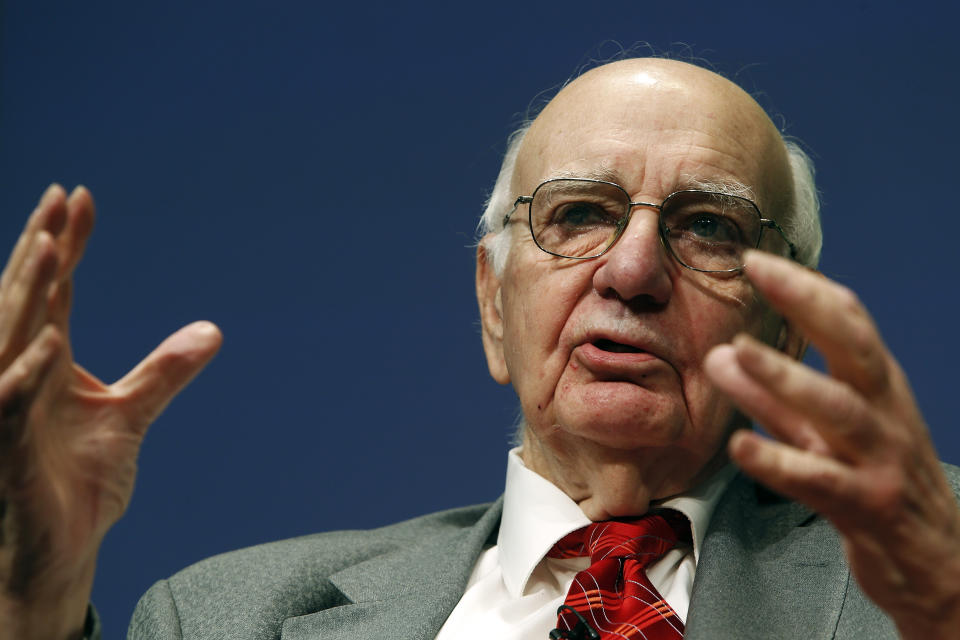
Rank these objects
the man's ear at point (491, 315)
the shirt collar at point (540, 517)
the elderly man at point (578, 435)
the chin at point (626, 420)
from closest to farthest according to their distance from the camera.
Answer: the elderly man at point (578, 435) → the chin at point (626, 420) → the shirt collar at point (540, 517) → the man's ear at point (491, 315)

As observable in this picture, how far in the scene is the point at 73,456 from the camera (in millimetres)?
1369

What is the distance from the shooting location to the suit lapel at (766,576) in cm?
157

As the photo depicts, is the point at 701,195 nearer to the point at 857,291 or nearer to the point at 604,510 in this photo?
the point at 604,510

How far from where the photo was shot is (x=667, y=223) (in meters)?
1.87

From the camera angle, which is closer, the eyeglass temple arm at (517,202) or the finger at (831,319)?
the finger at (831,319)

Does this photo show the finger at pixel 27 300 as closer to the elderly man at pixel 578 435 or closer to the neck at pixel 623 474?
the elderly man at pixel 578 435

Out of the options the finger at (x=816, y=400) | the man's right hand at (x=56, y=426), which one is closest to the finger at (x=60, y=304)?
the man's right hand at (x=56, y=426)

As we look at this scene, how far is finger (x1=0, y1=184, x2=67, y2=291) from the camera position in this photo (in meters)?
1.24

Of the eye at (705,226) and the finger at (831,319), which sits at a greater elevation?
the finger at (831,319)

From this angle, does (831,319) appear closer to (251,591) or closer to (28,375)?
(28,375)

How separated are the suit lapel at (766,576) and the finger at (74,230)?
100 centimetres

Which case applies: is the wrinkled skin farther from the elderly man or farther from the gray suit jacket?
the gray suit jacket

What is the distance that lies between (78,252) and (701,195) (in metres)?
1.06

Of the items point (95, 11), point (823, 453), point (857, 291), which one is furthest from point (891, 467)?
point (95, 11)
